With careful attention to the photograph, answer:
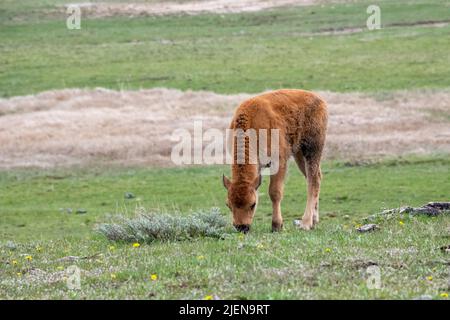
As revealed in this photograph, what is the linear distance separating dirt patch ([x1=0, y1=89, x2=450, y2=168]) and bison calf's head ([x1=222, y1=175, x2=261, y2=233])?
16.5 metres

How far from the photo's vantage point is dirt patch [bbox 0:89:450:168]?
30.9 m

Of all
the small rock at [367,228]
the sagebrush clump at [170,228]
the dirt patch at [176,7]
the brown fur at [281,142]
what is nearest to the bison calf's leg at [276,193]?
the brown fur at [281,142]

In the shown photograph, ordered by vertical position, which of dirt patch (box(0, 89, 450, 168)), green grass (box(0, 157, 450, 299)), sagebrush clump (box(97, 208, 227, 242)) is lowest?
dirt patch (box(0, 89, 450, 168))

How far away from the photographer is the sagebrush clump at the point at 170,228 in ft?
46.7

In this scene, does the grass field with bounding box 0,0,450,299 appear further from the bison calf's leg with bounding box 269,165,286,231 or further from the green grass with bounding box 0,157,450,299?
the bison calf's leg with bounding box 269,165,286,231

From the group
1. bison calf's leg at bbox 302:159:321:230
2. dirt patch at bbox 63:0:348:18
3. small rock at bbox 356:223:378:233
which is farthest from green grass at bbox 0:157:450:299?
dirt patch at bbox 63:0:348:18

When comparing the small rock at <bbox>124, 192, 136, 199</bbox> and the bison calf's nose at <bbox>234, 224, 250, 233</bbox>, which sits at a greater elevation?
the bison calf's nose at <bbox>234, 224, 250, 233</bbox>

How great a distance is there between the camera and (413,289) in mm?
9469

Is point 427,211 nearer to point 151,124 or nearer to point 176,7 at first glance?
point 151,124

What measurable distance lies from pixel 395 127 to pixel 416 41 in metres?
15.6

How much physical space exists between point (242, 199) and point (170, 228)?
1.25 metres

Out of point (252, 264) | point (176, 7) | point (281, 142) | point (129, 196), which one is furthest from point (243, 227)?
point (176, 7)
